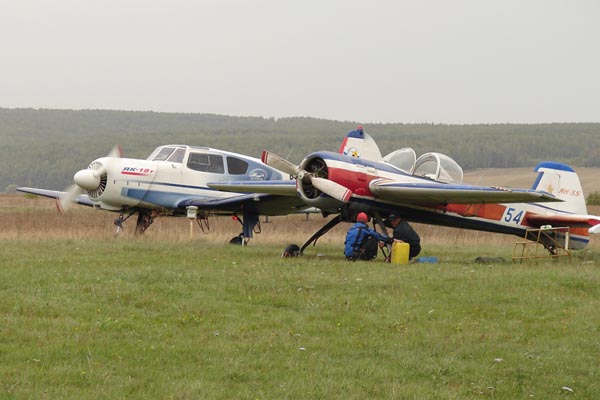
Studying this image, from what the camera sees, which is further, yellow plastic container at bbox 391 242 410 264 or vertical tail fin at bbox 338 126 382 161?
vertical tail fin at bbox 338 126 382 161

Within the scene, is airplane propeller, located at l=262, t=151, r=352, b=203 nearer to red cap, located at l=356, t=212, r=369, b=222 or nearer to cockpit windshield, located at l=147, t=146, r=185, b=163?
red cap, located at l=356, t=212, r=369, b=222

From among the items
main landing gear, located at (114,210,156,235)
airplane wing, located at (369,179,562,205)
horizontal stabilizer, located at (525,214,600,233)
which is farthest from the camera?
main landing gear, located at (114,210,156,235)

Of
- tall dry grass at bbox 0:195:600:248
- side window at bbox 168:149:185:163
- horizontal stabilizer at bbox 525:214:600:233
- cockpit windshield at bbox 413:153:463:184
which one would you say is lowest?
tall dry grass at bbox 0:195:600:248

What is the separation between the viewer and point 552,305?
10617 mm

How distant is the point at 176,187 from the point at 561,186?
8611 millimetres

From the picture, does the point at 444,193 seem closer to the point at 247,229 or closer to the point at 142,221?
the point at 247,229

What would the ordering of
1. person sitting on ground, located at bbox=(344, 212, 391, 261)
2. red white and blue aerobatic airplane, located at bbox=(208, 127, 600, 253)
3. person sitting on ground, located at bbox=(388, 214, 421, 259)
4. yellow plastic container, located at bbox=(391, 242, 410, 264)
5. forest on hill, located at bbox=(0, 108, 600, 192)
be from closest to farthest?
1. yellow plastic container, located at bbox=(391, 242, 410, 264)
2. red white and blue aerobatic airplane, located at bbox=(208, 127, 600, 253)
3. person sitting on ground, located at bbox=(344, 212, 391, 261)
4. person sitting on ground, located at bbox=(388, 214, 421, 259)
5. forest on hill, located at bbox=(0, 108, 600, 192)

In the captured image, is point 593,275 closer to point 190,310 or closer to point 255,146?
point 190,310

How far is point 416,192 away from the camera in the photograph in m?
15.6

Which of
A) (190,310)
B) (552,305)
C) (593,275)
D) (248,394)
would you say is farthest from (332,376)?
(593,275)

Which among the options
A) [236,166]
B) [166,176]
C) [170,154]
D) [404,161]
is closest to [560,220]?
[404,161]

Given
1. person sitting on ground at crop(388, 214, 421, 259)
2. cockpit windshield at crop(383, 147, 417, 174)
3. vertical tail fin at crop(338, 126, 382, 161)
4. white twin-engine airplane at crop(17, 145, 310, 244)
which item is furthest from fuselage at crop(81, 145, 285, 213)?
person sitting on ground at crop(388, 214, 421, 259)

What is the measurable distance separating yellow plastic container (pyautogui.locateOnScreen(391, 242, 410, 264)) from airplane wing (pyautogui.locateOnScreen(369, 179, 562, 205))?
99cm

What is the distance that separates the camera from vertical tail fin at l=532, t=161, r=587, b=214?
18.4 m
